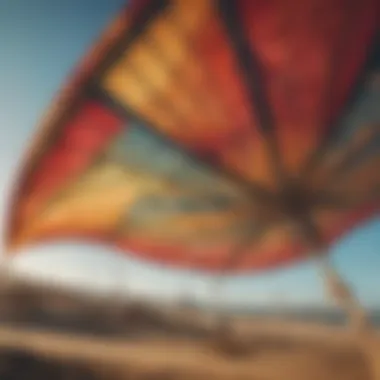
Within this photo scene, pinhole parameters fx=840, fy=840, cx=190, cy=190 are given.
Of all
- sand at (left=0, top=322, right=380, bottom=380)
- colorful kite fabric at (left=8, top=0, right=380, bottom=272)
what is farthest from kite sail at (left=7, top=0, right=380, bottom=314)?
sand at (left=0, top=322, right=380, bottom=380)

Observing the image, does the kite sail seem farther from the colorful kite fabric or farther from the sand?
the sand

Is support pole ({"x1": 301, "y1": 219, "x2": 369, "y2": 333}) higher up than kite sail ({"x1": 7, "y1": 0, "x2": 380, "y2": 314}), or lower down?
lower down

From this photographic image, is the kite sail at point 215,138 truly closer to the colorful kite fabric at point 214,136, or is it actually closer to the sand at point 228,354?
the colorful kite fabric at point 214,136

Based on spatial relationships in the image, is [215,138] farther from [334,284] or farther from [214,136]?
[334,284]

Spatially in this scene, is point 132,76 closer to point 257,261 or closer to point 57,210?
point 57,210

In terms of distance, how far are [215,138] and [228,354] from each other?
0.32m

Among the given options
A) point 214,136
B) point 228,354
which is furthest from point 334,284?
point 214,136

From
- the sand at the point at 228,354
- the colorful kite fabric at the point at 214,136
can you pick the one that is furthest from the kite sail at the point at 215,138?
the sand at the point at 228,354

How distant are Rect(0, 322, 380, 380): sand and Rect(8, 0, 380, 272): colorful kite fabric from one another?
116 mm

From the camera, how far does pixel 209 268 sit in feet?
4.00

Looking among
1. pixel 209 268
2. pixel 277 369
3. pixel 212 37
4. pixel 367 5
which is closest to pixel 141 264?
pixel 209 268

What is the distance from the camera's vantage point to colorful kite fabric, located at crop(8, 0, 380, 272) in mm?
1229

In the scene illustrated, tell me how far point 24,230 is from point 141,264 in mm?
189

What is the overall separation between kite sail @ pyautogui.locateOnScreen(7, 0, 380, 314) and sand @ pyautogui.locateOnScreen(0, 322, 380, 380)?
0.11m
